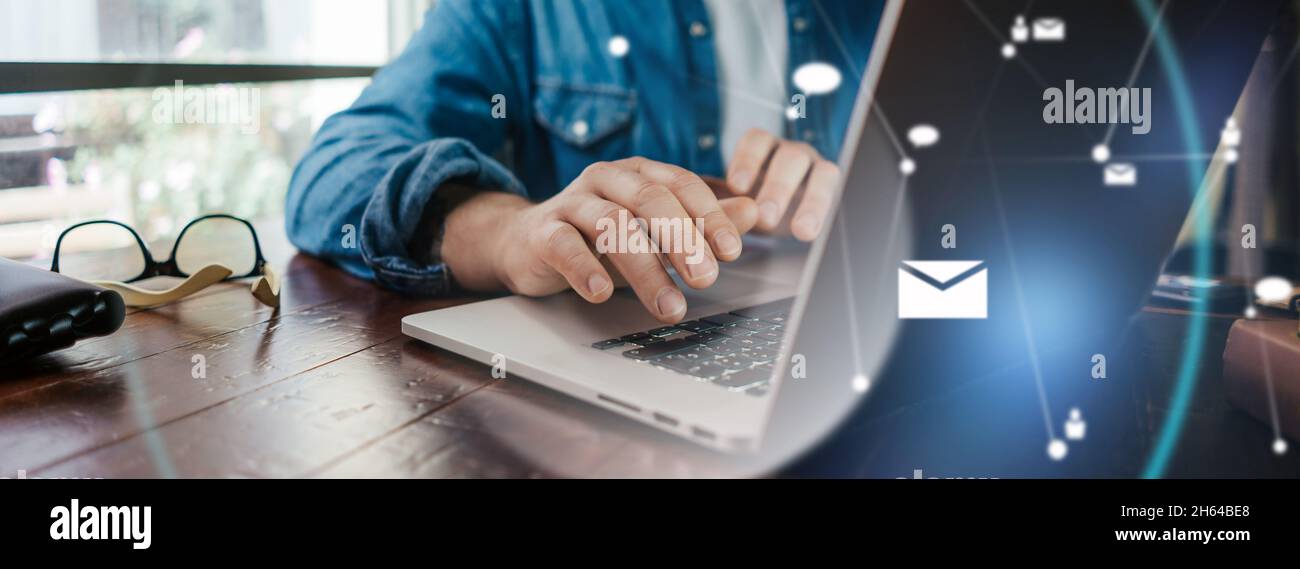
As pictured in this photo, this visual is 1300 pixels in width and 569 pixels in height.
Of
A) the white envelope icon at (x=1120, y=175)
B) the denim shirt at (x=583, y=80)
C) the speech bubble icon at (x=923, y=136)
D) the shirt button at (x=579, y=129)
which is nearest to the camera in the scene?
the speech bubble icon at (x=923, y=136)

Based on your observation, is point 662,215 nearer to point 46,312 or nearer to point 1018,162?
point 1018,162

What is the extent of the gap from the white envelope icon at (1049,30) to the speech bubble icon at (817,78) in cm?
80

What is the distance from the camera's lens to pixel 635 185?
0.52m

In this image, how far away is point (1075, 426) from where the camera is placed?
14.9 inches

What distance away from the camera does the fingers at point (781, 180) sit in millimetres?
669

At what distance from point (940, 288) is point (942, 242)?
0.07 ft

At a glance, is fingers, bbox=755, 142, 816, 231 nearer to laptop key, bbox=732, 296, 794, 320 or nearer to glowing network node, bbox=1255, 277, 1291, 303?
laptop key, bbox=732, 296, 794, 320

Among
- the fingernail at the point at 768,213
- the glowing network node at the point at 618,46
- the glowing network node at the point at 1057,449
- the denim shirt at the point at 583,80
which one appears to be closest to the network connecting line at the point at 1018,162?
the glowing network node at the point at 1057,449

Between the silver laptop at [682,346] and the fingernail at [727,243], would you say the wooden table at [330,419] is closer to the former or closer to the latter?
the silver laptop at [682,346]

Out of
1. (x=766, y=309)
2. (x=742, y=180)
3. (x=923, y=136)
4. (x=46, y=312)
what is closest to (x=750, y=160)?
(x=742, y=180)

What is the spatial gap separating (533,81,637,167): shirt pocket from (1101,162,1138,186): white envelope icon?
2.39 feet


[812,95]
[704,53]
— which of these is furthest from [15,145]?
[812,95]

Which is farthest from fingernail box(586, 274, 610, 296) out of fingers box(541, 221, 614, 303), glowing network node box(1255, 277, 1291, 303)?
glowing network node box(1255, 277, 1291, 303)
